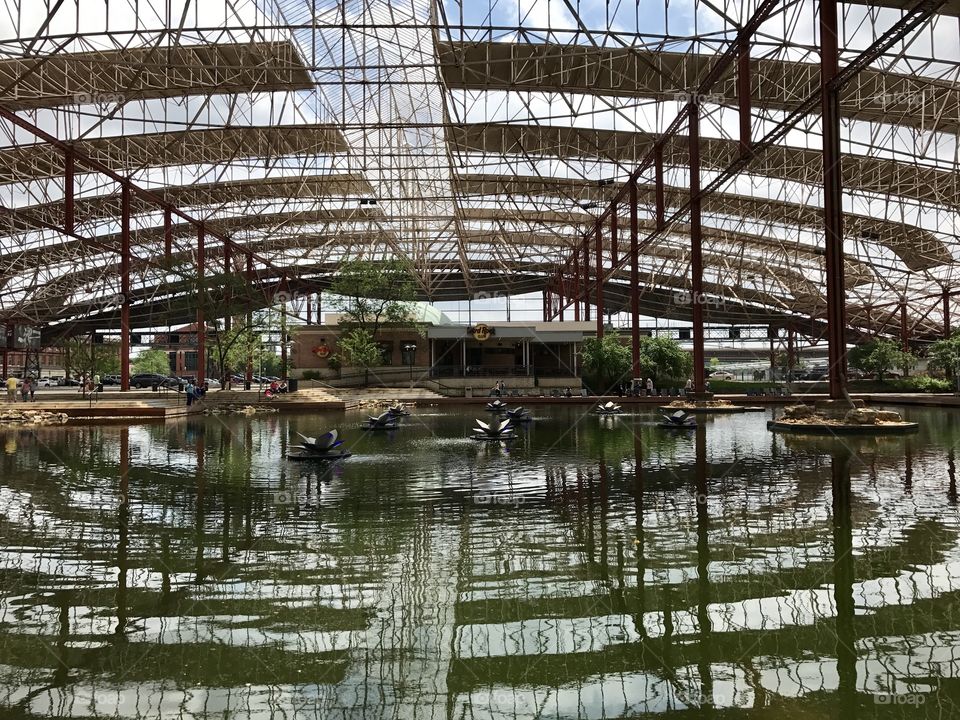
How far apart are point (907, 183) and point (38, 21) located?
143ft

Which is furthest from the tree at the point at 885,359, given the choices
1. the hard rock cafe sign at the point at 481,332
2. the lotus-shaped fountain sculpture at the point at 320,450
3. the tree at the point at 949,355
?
the lotus-shaped fountain sculpture at the point at 320,450

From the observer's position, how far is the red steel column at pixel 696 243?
3003 cm

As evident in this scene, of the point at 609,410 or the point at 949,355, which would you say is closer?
the point at 609,410

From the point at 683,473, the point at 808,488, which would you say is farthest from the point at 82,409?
the point at 808,488

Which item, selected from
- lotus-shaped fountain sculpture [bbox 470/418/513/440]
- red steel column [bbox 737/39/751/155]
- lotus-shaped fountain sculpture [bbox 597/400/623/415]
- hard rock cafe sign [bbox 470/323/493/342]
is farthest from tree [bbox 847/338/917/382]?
lotus-shaped fountain sculpture [bbox 470/418/513/440]

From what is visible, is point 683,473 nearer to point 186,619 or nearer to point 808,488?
point 808,488

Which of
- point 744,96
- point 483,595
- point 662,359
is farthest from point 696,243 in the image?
point 483,595

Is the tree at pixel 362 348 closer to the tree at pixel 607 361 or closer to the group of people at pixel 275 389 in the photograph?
the group of people at pixel 275 389

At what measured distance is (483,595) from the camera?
5789 millimetres

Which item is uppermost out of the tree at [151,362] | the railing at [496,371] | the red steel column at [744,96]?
the red steel column at [744,96]

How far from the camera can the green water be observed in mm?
A: 4027

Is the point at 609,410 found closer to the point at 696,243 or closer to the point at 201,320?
the point at 696,243

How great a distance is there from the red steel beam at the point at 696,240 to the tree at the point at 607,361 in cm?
1477

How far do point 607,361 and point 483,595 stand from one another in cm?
4374
